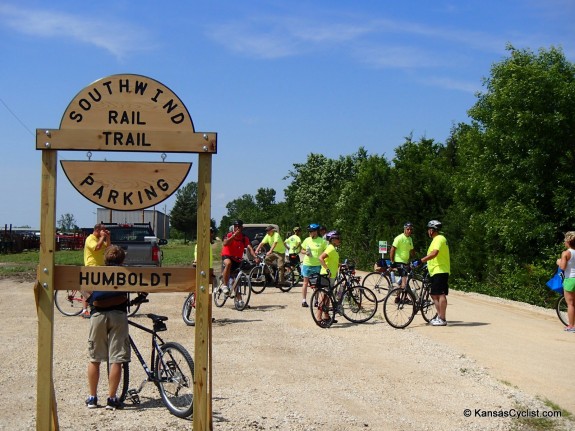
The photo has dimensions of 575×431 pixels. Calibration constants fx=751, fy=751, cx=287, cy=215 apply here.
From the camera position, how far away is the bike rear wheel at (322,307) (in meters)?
12.8

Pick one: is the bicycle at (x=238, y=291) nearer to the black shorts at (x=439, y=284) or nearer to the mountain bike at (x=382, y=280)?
the mountain bike at (x=382, y=280)

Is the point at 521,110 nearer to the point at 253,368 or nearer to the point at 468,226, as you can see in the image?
the point at 468,226

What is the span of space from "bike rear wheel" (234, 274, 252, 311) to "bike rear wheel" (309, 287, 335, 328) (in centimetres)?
265

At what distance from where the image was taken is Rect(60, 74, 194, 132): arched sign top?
5.74 metres

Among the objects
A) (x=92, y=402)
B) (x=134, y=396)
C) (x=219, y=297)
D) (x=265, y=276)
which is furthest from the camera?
(x=265, y=276)

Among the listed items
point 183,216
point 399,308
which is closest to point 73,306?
point 399,308

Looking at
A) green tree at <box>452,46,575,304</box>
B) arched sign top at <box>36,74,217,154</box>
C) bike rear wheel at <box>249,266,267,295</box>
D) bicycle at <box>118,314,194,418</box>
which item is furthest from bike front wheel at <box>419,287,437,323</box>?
green tree at <box>452,46,575,304</box>

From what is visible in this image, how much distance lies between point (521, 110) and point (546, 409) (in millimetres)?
19134

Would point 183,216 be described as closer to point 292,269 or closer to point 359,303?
point 292,269

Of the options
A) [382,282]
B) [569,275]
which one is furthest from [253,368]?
[382,282]

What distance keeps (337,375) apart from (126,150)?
4.30 metres

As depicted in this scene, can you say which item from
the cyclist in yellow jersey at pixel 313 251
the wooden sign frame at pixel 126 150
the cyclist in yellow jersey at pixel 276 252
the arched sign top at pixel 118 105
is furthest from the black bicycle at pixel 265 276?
the arched sign top at pixel 118 105

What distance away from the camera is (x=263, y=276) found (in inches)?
779

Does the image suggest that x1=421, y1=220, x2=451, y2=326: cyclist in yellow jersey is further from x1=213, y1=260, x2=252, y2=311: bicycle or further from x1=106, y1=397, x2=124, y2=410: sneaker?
x1=106, y1=397, x2=124, y2=410: sneaker
